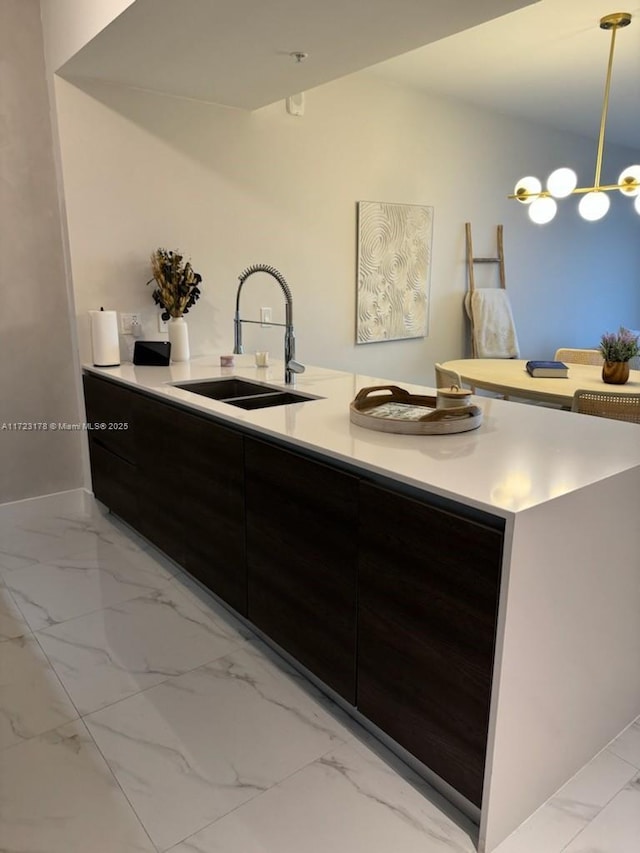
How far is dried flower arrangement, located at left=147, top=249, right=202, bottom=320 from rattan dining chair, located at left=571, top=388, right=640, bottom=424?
1867mm

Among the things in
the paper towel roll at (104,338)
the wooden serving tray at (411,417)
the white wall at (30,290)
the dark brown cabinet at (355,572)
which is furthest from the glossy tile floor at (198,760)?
the paper towel roll at (104,338)

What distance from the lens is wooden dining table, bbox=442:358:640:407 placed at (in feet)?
9.60

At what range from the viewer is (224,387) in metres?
2.68

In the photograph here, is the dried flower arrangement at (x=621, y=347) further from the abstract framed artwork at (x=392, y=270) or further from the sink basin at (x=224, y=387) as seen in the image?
the sink basin at (x=224, y=387)

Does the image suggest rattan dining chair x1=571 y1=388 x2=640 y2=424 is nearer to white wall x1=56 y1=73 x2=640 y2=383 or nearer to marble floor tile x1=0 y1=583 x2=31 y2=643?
white wall x1=56 y1=73 x2=640 y2=383

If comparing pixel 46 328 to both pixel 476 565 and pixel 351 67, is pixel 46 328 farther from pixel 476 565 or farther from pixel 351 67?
pixel 476 565

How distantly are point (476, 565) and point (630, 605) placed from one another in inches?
23.1

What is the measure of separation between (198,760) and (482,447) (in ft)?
3.58

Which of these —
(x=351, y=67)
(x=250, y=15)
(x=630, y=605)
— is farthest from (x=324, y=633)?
(x=351, y=67)

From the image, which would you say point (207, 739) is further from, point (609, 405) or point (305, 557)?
point (609, 405)

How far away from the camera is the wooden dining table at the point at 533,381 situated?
→ 9.60 ft

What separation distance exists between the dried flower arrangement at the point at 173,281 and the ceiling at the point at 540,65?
A: 5.65ft

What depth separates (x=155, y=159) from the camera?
294 cm

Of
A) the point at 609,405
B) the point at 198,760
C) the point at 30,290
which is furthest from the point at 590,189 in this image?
the point at 198,760
